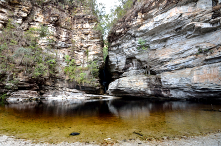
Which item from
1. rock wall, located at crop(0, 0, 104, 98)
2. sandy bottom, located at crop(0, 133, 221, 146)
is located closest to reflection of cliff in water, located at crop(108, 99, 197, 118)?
sandy bottom, located at crop(0, 133, 221, 146)

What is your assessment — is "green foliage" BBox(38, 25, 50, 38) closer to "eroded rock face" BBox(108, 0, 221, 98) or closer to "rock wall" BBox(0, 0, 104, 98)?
"rock wall" BBox(0, 0, 104, 98)

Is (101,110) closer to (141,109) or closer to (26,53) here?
(141,109)

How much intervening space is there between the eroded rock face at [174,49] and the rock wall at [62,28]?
Result: 6.26 m

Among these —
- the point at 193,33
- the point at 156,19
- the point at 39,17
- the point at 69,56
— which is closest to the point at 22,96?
the point at 69,56

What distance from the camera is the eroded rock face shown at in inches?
405

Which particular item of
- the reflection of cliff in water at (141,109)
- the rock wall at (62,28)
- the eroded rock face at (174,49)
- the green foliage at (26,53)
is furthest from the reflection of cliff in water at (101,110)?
the rock wall at (62,28)

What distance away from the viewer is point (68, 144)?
289 centimetres

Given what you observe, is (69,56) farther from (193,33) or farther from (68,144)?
(68,144)

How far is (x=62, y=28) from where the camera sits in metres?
22.1

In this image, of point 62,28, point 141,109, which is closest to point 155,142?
point 141,109

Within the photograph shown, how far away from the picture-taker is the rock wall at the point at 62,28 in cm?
1853

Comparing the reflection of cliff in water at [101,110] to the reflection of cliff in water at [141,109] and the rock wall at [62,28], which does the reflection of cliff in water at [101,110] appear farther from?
the rock wall at [62,28]

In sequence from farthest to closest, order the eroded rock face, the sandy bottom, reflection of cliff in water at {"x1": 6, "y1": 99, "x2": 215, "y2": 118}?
the eroded rock face, reflection of cliff in water at {"x1": 6, "y1": 99, "x2": 215, "y2": 118}, the sandy bottom

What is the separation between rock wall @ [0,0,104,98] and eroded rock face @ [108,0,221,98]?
6265 mm
